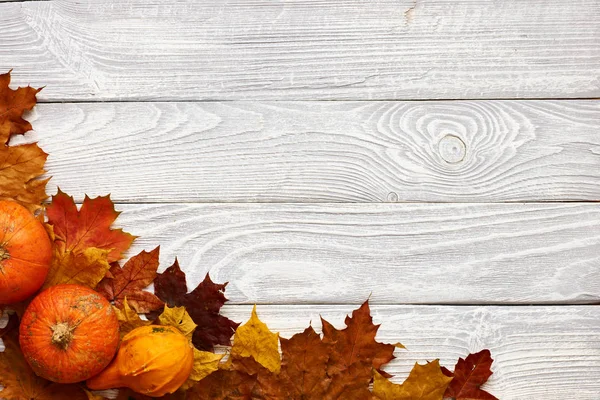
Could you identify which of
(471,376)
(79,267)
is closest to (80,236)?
(79,267)

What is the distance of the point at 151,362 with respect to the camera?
38.5 inches

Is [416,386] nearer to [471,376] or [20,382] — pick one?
[471,376]

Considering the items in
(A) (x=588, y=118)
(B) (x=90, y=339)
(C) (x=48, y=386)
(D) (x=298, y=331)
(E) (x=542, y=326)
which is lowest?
(C) (x=48, y=386)

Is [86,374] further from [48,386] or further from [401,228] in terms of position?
[401,228]

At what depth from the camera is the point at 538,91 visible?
1.17m

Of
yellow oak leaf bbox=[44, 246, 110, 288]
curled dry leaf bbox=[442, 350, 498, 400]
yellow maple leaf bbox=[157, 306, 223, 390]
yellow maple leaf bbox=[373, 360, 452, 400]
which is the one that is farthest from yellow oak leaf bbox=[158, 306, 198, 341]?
curled dry leaf bbox=[442, 350, 498, 400]

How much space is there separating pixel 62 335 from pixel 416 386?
2.09 feet

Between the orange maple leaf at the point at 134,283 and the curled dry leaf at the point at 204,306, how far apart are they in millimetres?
33

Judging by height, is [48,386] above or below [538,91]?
below

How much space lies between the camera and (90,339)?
98 centimetres

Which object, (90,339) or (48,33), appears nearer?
(90,339)

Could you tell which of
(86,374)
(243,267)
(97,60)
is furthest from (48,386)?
(97,60)

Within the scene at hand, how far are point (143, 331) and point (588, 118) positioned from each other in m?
0.97

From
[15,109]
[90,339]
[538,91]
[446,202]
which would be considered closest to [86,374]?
[90,339]
